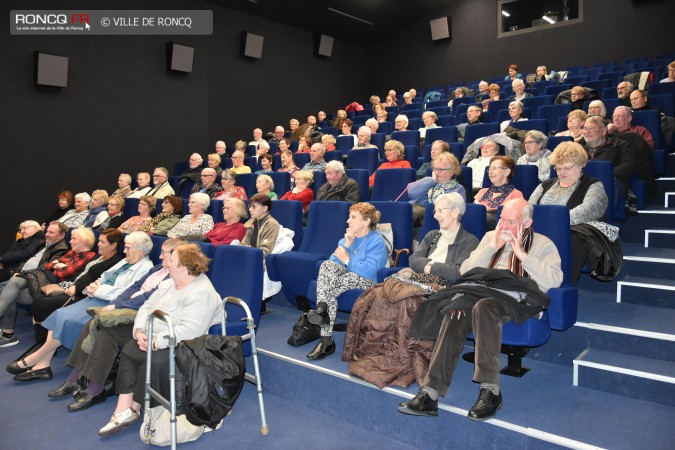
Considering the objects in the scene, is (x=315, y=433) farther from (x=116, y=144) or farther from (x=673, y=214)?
(x=116, y=144)

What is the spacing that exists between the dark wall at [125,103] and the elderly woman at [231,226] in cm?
409

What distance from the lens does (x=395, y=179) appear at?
3.86 meters

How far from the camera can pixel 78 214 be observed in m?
5.55

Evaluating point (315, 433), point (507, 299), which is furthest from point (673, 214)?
point (315, 433)

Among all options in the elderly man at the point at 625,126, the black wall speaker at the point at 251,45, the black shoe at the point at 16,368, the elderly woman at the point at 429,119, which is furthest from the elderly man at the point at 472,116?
the black wall speaker at the point at 251,45

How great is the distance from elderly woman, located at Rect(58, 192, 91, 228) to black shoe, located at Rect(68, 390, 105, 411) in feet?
10.7

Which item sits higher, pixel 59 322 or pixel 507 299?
pixel 507 299

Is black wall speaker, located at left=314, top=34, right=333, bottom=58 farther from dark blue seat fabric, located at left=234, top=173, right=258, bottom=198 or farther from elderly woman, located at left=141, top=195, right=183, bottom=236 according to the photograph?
elderly woman, located at left=141, top=195, right=183, bottom=236

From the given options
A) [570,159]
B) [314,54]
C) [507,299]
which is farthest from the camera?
[314,54]

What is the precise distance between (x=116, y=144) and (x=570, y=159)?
647 cm

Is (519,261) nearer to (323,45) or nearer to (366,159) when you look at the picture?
(366,159)

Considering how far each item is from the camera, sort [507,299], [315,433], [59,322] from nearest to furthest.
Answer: [507,299] < [315,433] < [59,322]

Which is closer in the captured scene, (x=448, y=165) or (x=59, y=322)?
(x=59, y=322)

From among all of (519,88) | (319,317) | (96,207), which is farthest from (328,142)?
(319,317)
